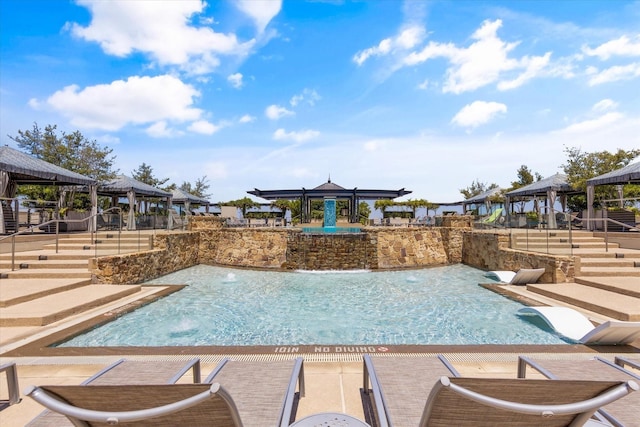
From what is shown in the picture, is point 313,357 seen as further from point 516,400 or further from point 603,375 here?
point 603,375

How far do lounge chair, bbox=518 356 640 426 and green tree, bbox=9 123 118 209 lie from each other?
27672 mm

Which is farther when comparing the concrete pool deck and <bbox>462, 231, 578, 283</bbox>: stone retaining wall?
<bbox>462, 231, 578, 283</bbox>: stone retaining wall

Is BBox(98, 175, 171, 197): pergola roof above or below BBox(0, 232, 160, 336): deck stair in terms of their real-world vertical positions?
above

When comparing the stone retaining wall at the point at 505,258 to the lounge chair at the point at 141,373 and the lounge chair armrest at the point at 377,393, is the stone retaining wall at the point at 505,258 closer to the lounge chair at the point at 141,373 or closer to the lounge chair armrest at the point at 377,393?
the lounge chair armrest at the point at 377,393

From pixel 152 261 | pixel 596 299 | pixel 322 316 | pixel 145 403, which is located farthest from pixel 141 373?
pixel 152 261

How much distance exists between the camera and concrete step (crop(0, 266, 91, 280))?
7.73m

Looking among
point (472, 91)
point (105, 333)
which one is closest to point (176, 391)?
point (105, 333)

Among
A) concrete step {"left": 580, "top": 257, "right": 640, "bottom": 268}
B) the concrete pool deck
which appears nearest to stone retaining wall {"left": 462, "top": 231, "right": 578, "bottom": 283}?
concrete step {"left": 580, "top": 257, "right": 640, "bottom": 268}


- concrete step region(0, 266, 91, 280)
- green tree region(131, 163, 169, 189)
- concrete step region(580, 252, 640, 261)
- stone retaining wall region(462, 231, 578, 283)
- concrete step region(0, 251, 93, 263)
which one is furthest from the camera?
green tree region(131, 163, 169, 189)

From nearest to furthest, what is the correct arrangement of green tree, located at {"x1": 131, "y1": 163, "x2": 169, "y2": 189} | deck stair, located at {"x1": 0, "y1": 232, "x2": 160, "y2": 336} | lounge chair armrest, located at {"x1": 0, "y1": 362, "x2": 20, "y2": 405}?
lounge chair armrest, located at {"x1": 0, "y1": 362, "x2": 20, "y2": 405}
deck stair, located at {"x1": 0, "y1": 232, "x2": 160, "y2": 336}
green tree, located at {"x1": 131, "y1": 163, "x2": 169, "y2": 189}

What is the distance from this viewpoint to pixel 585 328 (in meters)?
4.67

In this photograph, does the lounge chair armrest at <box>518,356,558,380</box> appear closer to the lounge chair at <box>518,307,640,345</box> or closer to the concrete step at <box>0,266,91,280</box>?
the lounge chair at <box>518,307,640,345</box>

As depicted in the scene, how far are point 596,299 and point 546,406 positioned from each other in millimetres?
6820

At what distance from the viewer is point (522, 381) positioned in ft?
4.56
